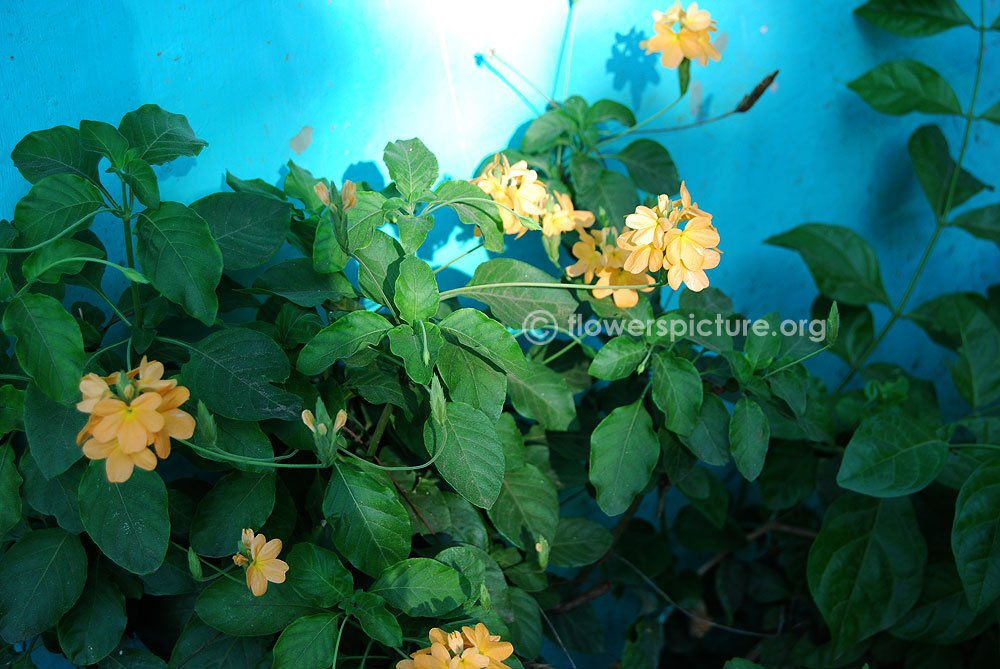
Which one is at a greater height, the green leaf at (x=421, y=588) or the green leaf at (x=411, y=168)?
the green leaf at (x=411, y=168)

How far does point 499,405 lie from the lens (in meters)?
0.90

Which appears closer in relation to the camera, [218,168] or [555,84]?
[218,168]

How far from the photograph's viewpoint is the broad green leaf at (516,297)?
0.98 metres

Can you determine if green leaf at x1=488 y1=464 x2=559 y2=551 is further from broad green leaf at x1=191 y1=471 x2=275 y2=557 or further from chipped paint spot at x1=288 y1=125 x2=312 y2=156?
chipped paint spot at x1=288 y1=125 x2=312 y2=156

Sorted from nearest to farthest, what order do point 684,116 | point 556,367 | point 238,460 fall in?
1. point 238,460
2. point 556,367
3. point 684,116

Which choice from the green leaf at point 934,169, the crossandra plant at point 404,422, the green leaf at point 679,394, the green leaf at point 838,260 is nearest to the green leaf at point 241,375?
the crossandra plant at point 404,422

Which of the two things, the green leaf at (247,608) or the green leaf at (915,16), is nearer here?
the green leaf at (247,608)

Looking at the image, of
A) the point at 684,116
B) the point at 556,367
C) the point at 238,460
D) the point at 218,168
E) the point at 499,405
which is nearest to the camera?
the point at 238,460

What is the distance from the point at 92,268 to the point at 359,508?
43 centimetres

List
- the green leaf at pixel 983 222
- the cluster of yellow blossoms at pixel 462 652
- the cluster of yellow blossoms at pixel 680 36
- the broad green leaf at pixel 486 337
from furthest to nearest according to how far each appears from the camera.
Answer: the green leaf at pixel 983 222 < the cluster of yellow blossoms at pixel 680 36 < the broad green leaf at pixel 486 337 < the cluster of yellow blossoms at pixel 462 652

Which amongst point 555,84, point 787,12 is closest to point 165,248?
point 555,84

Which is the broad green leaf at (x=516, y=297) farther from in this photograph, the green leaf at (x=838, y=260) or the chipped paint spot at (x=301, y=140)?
the green leaf at (x=838, y=260)

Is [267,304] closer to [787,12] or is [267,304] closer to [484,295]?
[484,295]

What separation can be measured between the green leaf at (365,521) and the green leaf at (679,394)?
36 cm
